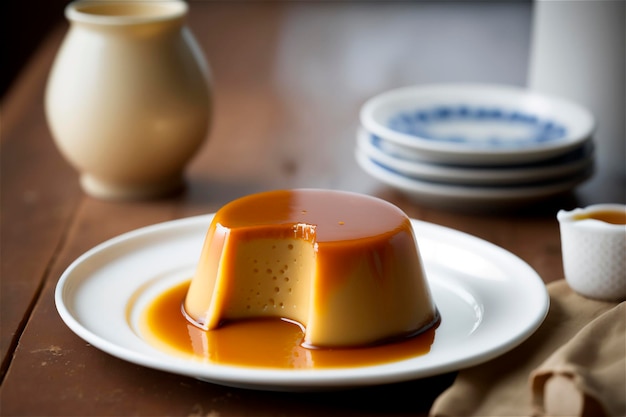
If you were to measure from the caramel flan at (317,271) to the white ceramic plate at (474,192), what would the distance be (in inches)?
13.3

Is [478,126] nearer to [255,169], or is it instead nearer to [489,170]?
[489,170]

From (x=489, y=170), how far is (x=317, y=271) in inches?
19.1

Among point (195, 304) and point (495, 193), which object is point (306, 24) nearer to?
point (495, 193)

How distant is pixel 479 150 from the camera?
51.5 inches

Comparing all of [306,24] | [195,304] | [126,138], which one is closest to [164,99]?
[126,138]

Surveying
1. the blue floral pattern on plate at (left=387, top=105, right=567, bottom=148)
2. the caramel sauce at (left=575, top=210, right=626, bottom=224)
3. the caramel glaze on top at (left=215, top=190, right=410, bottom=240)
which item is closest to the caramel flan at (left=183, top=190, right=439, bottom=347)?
the caramel glaze on top at (left=215, top=190, right=410, bottom=240)

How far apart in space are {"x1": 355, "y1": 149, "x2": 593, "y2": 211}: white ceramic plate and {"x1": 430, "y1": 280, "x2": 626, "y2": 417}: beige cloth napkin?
0.39 m

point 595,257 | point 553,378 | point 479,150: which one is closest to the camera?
point 553,378

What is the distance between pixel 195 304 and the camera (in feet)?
3.26

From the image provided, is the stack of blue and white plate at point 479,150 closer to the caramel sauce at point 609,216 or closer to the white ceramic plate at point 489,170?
the white ceramic plate at point 489,170

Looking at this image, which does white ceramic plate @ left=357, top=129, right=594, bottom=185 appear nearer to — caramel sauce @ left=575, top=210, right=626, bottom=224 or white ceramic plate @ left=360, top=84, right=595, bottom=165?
white ceramic plate @ left=360, top=84, right=595, bottom=165

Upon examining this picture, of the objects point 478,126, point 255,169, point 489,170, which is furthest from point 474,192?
point 255,169

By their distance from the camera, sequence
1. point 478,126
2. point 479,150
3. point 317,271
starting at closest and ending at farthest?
point 317,271, point 479,150, point 478,126

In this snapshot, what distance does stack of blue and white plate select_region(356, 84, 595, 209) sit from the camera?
1324 millimetres
